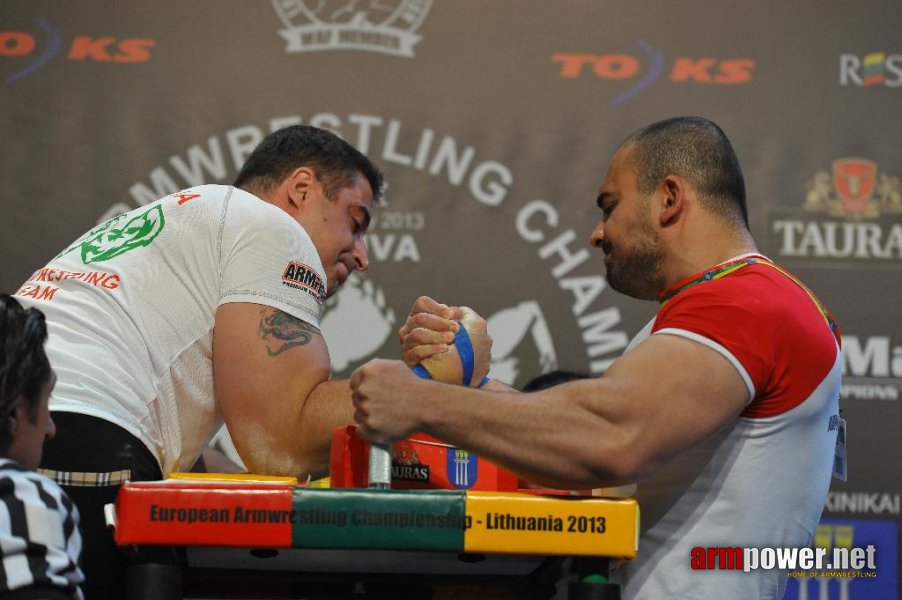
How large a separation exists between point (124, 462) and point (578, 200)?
1917mm

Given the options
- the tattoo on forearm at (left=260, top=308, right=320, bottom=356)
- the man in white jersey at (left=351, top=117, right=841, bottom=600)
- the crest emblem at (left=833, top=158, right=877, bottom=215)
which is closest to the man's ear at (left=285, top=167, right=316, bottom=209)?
the tattoo on forearm at (left=260, top=308, right=320, bottom=356)

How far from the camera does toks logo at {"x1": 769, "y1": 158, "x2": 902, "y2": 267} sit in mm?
3215

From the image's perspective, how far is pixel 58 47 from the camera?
3.23 meters

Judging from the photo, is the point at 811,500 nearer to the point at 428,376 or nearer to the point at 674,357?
the point at 674,357

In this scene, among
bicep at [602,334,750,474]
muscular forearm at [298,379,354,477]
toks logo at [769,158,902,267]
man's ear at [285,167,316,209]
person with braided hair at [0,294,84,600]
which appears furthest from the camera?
toks logo at [769,158,902,267]

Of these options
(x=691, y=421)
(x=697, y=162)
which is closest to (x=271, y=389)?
(x=691, y=421)

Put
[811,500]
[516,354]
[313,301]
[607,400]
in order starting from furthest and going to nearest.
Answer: [516,354], [313,301], [811,500], [607,400]

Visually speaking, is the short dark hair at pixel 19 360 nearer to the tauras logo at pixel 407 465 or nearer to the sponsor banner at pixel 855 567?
the tauras logo at pixel 407 465

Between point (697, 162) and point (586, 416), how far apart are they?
0.63m

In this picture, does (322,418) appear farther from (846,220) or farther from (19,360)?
(846,220)

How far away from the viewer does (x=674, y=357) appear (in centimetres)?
142

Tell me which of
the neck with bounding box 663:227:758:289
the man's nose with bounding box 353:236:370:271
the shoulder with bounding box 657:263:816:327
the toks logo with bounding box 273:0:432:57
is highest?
the toks logo with bounding box 273:0:432:57

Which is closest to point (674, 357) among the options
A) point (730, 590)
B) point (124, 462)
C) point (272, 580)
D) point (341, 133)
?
point (730, 590)

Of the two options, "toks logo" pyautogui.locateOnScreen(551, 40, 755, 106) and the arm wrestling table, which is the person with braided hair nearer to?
the arm wrestling table
